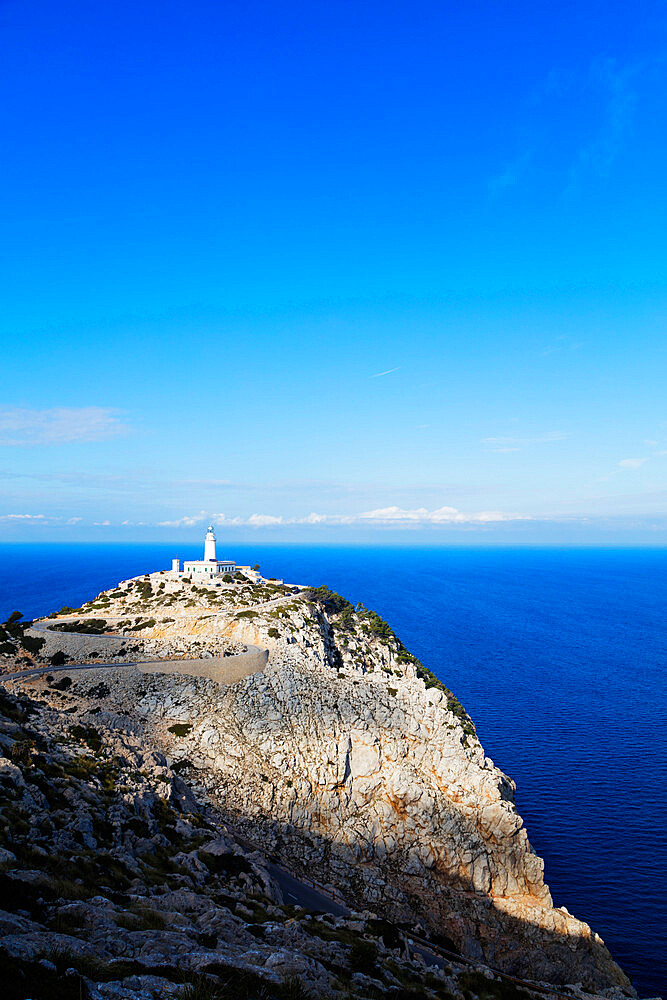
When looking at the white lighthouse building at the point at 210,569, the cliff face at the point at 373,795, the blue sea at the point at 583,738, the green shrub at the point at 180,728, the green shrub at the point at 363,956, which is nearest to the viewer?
the green shrub at the point at 363,956

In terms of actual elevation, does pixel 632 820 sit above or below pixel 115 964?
below

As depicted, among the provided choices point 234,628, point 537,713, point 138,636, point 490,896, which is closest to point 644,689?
point 537,713

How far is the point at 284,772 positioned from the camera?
4631 centimetres

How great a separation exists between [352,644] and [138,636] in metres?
25.2

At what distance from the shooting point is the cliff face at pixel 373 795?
40562 mm

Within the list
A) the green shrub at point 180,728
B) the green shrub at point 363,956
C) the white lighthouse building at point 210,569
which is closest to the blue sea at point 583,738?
the green shrub at point 363,956

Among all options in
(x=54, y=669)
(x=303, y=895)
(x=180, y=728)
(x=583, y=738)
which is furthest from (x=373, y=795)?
(x=583, y=738)

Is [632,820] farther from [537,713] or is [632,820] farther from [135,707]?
[135,707]

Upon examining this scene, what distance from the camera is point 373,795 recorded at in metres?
47.1

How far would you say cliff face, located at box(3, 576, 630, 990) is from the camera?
133 ft

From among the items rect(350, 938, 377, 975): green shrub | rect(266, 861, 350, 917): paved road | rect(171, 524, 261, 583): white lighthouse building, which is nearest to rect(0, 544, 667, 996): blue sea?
rect(266, 861, 350, 917): paved road

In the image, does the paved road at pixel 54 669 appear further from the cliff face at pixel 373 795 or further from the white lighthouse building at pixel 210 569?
the white lighthouse building at pixel 210 569

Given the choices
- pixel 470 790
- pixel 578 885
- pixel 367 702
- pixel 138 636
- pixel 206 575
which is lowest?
pixel 578 885

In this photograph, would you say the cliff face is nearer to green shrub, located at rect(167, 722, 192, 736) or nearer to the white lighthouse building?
green shrub, located at rect(167, 722, 192, 736)
